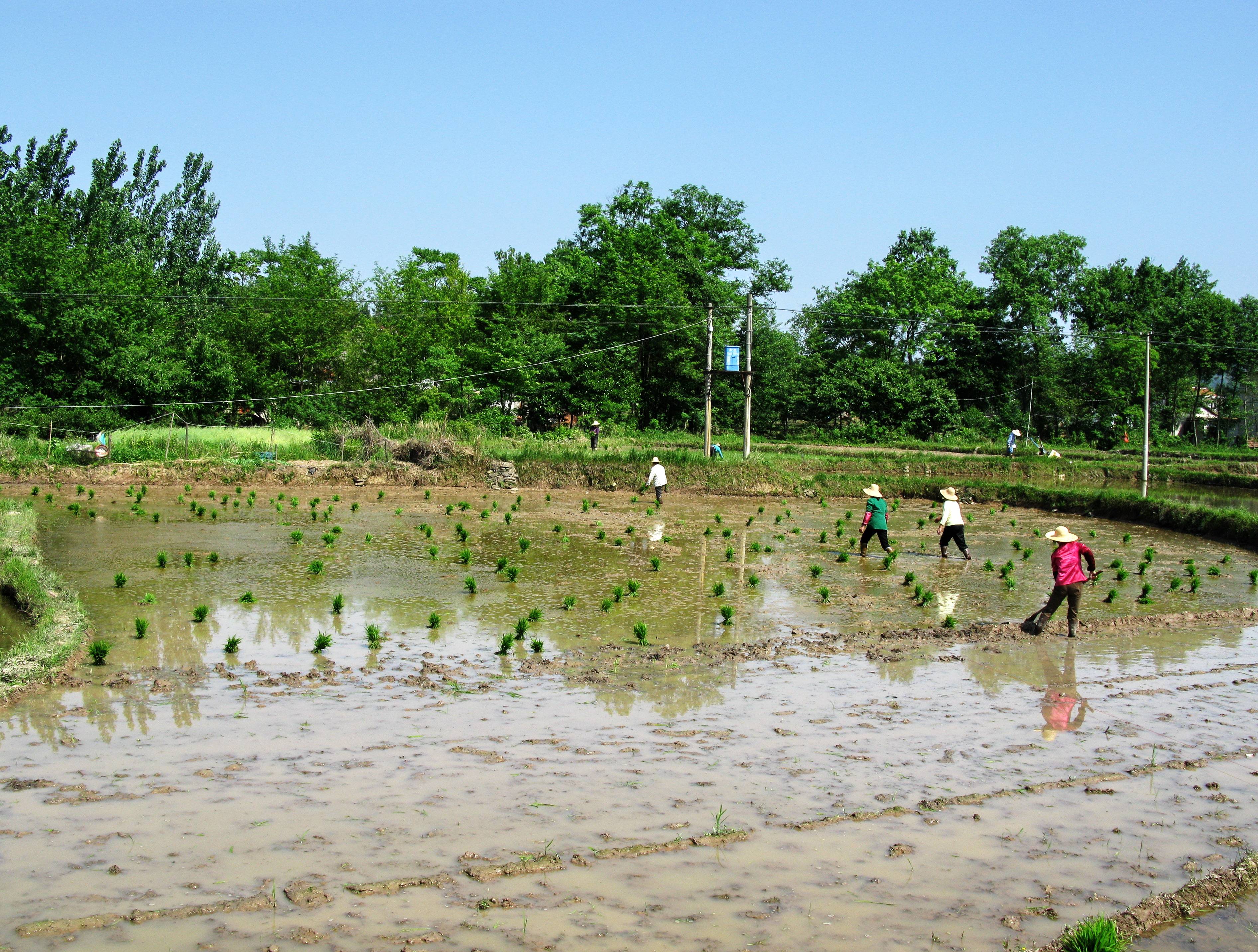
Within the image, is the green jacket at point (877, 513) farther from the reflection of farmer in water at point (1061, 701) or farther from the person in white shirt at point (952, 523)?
the reflection of farmer in water at point (1061, 701)

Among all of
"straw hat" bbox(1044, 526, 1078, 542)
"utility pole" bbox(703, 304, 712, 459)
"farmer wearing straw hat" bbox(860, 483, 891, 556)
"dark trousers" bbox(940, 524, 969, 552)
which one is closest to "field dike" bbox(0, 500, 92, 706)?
"straw hat" bbox(1044, 526, 1078, 542)

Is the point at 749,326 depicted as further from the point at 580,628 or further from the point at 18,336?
the point at 18,336

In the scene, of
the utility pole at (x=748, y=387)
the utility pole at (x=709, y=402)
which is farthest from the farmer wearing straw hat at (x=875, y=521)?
the utility pole at (x=748, y=387)

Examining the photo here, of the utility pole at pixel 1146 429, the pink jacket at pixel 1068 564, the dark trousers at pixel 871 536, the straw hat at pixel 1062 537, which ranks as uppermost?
the utility pole at pixel 1146 429

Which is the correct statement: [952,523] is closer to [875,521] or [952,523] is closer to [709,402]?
[875,521]

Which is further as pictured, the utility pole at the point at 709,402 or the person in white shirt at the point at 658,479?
the utility pole at the point at 709,402

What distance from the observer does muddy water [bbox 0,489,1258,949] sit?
5.27m

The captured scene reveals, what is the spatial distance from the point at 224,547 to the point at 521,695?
11.0 m

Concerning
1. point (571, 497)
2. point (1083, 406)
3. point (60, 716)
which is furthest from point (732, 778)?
point (1083, 406)

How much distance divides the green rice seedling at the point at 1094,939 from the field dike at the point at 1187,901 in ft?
0.15

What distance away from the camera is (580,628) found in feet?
39.6

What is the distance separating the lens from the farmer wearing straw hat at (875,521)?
18375 millimetres

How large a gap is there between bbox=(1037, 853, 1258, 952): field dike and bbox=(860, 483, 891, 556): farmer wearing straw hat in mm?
12523

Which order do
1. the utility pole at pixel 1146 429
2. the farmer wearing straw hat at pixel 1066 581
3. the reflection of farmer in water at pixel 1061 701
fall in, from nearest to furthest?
1. the reflection of farmer in water at pixel 1061 701
2. the farmer wearing straw hat at pixel 1066 581
3. the utility pole at pixel 1146 429
